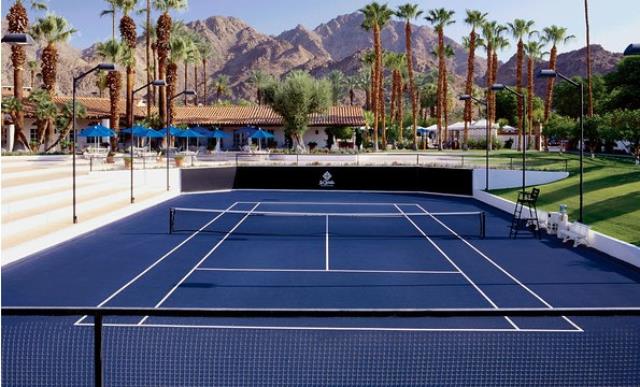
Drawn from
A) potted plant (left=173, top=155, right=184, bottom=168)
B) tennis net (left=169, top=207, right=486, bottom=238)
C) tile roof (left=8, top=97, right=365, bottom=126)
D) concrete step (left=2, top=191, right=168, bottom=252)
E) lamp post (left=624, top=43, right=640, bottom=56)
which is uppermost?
tile roof (left=8, top=97, right=365, bottom=126)

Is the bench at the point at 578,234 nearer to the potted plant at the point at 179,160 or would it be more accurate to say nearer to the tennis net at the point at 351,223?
the tennis net at the point at 351,223

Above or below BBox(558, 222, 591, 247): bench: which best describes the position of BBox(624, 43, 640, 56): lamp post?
above

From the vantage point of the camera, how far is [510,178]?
143 feet

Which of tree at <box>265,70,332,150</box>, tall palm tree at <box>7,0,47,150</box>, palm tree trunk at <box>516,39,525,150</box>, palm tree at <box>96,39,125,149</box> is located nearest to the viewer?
tall palm tree at <box>7,0,47,150</box>

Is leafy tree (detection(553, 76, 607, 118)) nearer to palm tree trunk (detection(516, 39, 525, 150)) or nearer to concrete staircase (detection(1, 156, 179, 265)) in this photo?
palm tree trunk (detection(516, 39, 525, 150))

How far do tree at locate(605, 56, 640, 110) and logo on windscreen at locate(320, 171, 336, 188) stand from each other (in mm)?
33353

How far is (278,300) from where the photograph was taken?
15.8m

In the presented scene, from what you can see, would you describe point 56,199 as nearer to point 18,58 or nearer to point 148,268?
point 148,268

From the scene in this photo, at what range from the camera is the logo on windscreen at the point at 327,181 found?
48.8m

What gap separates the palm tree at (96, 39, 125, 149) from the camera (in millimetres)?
60875

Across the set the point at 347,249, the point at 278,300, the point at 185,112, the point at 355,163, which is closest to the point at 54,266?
the point at 278,300

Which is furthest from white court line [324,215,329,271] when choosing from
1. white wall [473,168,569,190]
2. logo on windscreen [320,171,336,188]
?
logo on windscreen [320,171,336,188]

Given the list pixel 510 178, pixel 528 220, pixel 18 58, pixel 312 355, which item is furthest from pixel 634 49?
Result: pixel 18 58

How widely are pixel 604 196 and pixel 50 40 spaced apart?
52.3m
